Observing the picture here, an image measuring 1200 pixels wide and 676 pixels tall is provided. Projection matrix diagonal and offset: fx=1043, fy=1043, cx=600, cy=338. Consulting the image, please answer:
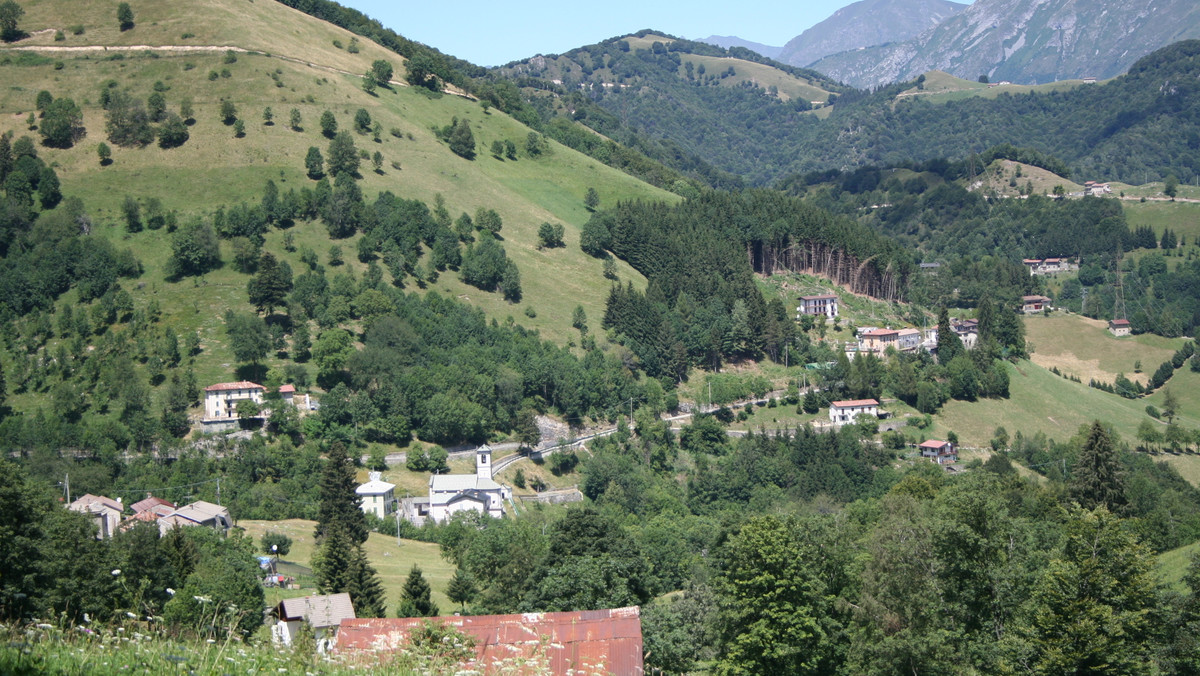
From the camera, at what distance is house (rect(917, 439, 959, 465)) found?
380 ft

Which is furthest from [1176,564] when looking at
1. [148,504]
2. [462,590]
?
[148,504]

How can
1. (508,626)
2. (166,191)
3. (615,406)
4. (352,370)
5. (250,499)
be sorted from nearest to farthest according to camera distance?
(508,626) < (250,499) < (352,370) < (615,406) < (166,191)

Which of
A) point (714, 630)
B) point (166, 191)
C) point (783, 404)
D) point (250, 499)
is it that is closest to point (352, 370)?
point (250, 499)

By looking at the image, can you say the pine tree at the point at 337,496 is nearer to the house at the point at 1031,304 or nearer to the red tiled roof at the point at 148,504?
the red tiled roof at the point at 148,504

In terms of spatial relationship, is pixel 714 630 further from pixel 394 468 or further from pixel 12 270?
pixel 12 270

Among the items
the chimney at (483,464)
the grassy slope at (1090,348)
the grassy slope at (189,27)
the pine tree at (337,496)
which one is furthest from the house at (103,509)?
the grassy slope at (1090,348)

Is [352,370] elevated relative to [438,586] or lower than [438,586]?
elevated

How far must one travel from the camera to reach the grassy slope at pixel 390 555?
60.4m

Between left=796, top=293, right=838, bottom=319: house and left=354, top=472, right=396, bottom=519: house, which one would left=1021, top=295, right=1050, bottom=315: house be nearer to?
left=796, top=293, right=838, bottom=319: house

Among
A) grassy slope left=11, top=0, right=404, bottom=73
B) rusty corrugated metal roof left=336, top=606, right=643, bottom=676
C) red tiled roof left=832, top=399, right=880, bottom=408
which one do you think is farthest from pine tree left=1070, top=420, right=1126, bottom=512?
grassy slope left=11, top=0, right=404, bottom=73

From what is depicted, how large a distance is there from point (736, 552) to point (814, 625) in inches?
155

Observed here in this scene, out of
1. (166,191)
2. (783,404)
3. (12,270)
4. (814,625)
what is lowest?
(783,404)

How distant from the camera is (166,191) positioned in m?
123

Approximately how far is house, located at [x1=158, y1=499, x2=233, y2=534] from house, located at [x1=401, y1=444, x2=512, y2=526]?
55.7 ft
